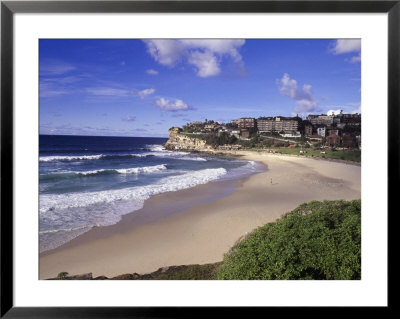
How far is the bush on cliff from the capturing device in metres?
1.62

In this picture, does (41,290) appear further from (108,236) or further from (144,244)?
(108,236)

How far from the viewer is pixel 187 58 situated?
8.32 feet

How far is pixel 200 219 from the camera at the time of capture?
11.1 ft

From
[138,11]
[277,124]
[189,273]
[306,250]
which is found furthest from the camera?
[277,124]

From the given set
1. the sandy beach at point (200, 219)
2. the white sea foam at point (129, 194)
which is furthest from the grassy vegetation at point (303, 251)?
the white sea foam at point (129, 194)

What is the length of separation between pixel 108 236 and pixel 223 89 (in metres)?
2.17

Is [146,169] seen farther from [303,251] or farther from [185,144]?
[303,251]

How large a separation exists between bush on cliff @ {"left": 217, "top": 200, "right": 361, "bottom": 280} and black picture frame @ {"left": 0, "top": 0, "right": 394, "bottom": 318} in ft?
0.85

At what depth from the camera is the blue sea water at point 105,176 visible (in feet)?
10.0

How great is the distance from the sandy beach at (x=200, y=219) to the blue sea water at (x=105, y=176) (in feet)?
0.86

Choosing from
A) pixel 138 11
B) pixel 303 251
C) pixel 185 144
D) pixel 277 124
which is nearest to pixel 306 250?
A: pixel 303 251

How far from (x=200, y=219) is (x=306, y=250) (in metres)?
1.78

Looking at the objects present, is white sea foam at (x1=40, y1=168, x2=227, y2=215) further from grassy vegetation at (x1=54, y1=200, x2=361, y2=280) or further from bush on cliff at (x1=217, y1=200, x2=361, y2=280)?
bush on cliff at (x1=217, y1=200, x2=361, y2=280)

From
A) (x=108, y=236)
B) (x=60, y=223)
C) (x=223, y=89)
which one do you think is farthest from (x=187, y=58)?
(x=60, y=223)
